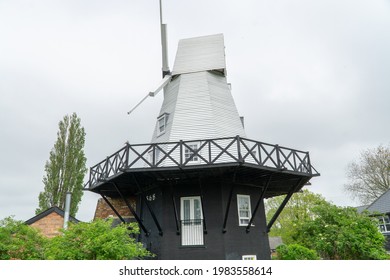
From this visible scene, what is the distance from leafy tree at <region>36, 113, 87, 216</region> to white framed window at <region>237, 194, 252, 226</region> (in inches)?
537

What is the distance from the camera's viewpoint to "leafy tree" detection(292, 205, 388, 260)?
412 inches

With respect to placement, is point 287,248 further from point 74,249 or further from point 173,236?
point 74,249

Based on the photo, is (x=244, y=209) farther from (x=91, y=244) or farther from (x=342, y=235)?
(x=91, y=244)

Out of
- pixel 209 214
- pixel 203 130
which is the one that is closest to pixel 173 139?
pixel 203 130

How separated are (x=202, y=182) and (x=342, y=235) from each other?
17.9ft

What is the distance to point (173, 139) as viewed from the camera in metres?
12.9

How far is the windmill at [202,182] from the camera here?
10.7 metres

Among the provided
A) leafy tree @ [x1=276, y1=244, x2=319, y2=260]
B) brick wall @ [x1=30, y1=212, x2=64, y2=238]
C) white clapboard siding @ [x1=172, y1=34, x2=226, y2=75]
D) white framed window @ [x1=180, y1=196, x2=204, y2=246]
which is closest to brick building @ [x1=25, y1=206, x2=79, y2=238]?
brick wall @ [x1=30, y1=212, x2=64, y2=238]

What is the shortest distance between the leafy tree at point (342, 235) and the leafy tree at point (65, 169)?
16.1m

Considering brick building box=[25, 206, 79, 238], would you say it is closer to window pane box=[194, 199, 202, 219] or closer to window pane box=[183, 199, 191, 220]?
window pane box=[183, 199, 191, 220]

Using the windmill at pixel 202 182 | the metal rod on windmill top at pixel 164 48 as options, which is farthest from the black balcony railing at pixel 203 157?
the metal rod on windmill top at pixel 164 48

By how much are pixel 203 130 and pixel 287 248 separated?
6.01 metres

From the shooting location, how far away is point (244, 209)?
40.5 ft

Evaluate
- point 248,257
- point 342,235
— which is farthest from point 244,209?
point 342,235
